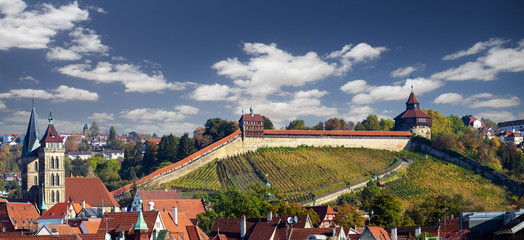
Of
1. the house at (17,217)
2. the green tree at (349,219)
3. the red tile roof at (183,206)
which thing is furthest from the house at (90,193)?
the green tree at (349,219)

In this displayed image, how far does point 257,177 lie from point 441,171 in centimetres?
3328

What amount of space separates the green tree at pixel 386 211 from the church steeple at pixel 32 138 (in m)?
56.1

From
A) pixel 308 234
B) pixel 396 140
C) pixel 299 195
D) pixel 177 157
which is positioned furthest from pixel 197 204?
pixel 396 140

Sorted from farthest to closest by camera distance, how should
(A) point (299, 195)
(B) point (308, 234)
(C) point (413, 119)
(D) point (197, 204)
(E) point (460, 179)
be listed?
(C) point (413, 119) → (E) point (460, 179) → (A) point (299, 195) → (D) point (197, 204) → (B) point (308, 234)

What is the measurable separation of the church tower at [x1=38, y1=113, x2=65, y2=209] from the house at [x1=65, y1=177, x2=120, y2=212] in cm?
113

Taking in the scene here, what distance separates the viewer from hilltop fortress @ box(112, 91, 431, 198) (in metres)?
113

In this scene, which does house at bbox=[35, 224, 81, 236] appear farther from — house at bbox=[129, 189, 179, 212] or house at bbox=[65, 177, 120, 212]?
house at bbox=[65, 177, 120, 212]

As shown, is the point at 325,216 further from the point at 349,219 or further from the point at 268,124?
the point at 268,124

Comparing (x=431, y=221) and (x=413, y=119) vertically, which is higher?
(x=413, y=119)

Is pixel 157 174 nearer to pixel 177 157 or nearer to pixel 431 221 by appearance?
pixel 177 157

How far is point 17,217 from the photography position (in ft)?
244

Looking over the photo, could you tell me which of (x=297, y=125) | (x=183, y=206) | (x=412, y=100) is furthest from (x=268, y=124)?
(x=183, y=206)

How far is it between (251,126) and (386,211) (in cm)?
5747

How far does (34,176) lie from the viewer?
101 metres
